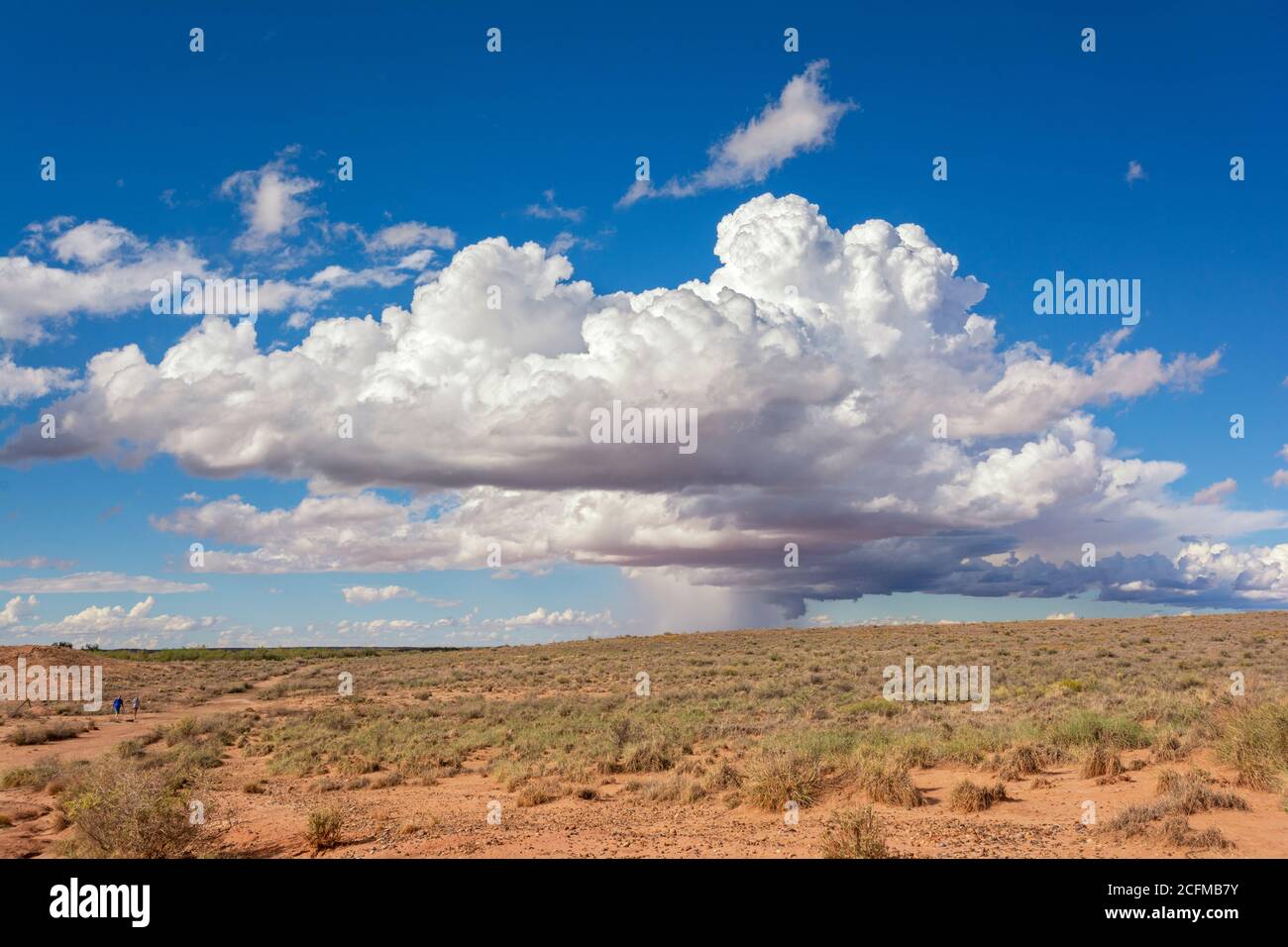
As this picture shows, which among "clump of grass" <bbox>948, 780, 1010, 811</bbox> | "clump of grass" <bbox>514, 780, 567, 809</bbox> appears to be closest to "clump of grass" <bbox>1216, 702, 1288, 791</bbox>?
"clump of grass" <bbox>948, 780, 1010, 811</bbox>

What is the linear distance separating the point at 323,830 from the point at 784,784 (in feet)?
25.8

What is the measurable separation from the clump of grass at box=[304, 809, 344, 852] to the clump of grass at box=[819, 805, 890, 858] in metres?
8.06

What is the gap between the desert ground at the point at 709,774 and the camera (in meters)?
12.4

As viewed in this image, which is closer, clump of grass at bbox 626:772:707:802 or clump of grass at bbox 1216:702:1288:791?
clump of grass at bbox 1216:702:1288:791

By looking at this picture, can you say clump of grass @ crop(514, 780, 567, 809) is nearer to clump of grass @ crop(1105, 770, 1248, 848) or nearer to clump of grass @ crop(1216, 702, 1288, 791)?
clump of grass @ crop(1105, 770, 1248, 848)

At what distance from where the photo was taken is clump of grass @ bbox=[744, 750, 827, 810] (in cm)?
1453

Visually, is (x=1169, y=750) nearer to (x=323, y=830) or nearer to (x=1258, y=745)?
(x=1258, y=745)

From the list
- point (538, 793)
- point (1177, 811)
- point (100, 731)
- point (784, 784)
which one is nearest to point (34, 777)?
point (538, 793)

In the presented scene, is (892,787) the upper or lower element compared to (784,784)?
lower

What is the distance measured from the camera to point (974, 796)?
1386 centimetres

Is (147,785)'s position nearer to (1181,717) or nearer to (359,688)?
(1181,717)

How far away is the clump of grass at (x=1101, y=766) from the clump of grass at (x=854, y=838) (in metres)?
5.86

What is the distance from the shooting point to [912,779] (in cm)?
1605
